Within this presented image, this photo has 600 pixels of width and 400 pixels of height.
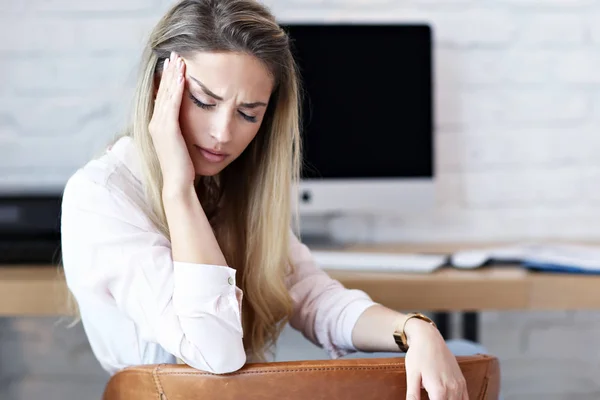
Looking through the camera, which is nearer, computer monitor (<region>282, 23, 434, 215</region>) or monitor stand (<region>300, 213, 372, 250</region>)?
computer monitor (<region>282, 23, 434, 215</region>)

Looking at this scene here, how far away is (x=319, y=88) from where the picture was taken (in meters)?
1.88

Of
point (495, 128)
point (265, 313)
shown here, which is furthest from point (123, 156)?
point (495, 128)

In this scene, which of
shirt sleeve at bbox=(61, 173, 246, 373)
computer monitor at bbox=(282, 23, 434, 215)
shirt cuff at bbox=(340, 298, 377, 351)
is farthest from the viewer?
computer monitor at bbox=(282, 23, 434, 215)

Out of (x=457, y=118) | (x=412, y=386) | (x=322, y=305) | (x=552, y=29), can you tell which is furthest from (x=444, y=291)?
(x=552, y=29)

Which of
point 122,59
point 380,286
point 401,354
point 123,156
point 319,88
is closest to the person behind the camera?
point 123,156

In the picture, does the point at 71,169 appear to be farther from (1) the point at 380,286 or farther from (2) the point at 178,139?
(2) the point at 178,139

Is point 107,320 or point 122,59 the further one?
point 122,59

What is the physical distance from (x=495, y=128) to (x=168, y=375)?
1480 mm

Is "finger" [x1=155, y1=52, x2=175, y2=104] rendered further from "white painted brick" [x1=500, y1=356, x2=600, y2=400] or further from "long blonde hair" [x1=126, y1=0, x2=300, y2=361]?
"white painted brick" [x1=500, y1=356, x2=600, y2=400]

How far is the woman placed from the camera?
94 cm

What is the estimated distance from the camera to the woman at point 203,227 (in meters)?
0.94

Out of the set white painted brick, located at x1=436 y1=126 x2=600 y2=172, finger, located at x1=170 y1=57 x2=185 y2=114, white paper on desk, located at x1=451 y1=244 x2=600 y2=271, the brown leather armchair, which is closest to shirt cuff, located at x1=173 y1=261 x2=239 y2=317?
the brown leather armchair

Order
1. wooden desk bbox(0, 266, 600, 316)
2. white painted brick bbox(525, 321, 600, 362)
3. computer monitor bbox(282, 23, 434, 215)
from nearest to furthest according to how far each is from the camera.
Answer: wooden desk bbox(0, 266, 600, 316)
computer monitor bbox(282, 23, 434, 215)
white painted brick bbox(525, 321, 600, 362)

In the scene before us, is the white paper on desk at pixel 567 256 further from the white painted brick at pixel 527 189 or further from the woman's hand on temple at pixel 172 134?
the woman's hand on temple at pixel 172 134
